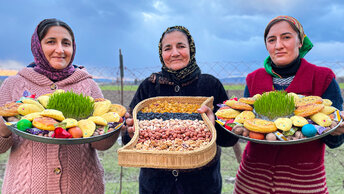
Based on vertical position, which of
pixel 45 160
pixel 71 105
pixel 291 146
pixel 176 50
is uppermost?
pixel 176 50

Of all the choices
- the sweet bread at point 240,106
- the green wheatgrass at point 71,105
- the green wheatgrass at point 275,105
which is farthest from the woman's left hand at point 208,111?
the green wheatgrass at point 71,105

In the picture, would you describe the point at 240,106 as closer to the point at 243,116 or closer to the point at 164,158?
the point at 243,116

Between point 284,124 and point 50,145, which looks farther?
point 50,145

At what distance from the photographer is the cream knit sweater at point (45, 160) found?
7.38 feet

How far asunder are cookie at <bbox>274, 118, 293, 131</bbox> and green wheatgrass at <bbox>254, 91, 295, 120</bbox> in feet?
0.49

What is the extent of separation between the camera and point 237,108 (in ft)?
7.22

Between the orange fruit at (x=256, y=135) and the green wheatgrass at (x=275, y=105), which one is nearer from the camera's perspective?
the orange fruit at (x=256, y=135)

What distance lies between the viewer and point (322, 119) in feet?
6.42

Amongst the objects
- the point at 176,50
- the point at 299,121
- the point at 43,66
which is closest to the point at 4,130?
the point at 43,66

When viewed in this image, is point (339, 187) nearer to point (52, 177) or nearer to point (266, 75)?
point (266, 75)

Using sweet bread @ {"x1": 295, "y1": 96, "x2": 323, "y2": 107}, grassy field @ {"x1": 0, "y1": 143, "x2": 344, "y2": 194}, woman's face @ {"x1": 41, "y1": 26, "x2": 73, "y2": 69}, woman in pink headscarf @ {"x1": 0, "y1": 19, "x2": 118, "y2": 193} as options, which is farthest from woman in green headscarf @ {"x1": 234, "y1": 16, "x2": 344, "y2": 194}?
grassy field @ {"x1": 0, "y1": 143, "x2": 344, "y2": 194}

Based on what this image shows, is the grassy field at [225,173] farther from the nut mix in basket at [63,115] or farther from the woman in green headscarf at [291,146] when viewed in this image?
the nut mix in basket at [63,115]

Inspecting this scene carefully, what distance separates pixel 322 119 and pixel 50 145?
215 centimetres

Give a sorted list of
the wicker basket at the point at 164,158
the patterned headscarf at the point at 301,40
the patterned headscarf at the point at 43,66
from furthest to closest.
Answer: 1. the patterned headscarf at the point at 43,66
2. the patterned headscarf at the point at 301,40
3. the wicker basket at the point at 164,158
